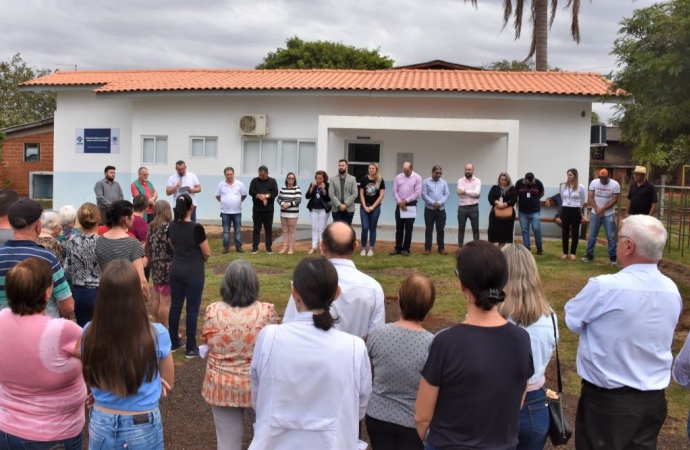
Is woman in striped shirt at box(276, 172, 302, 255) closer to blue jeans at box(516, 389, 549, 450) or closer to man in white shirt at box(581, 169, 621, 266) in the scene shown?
man in white shirt at box(581, 169, 621, 266)

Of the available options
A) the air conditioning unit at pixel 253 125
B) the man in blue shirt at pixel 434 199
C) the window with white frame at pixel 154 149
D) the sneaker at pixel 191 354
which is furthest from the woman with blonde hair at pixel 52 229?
the window with white frame at pixel 154 149

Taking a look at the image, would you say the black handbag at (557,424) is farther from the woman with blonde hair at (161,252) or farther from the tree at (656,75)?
the tree at (656,75)

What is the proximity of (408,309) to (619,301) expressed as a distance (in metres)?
1.08

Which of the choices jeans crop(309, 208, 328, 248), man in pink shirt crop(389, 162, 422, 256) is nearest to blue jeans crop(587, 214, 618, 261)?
man in pink shirt crop(389, 162, 422, 256)

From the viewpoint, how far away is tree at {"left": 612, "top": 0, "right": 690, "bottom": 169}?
8.16m

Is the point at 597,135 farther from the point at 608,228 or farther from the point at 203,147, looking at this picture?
the point at 203,147

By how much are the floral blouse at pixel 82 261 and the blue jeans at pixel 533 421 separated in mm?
3879

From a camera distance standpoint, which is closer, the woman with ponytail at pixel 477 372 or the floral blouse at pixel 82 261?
the woman with ponytail at pixel 477 372

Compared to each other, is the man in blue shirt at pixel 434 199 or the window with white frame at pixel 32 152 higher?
the window with white frame at pixel 32 152

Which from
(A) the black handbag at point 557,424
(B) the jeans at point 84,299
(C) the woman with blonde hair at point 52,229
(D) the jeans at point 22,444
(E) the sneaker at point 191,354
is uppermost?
(C) the woman with blonde hair at point 52,229

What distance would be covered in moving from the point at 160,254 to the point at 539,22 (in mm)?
22311

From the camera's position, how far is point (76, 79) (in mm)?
19547

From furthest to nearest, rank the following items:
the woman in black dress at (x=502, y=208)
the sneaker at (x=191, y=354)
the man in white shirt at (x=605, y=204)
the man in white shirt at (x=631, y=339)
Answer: the man in white shirt at (x=605, y=204) → the woman in black dress at (x=502, y=208) → the sneaker at (x=191, y=354) → the man in white shirt at (x=631, y=339)

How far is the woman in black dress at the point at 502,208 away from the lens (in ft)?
39.0
